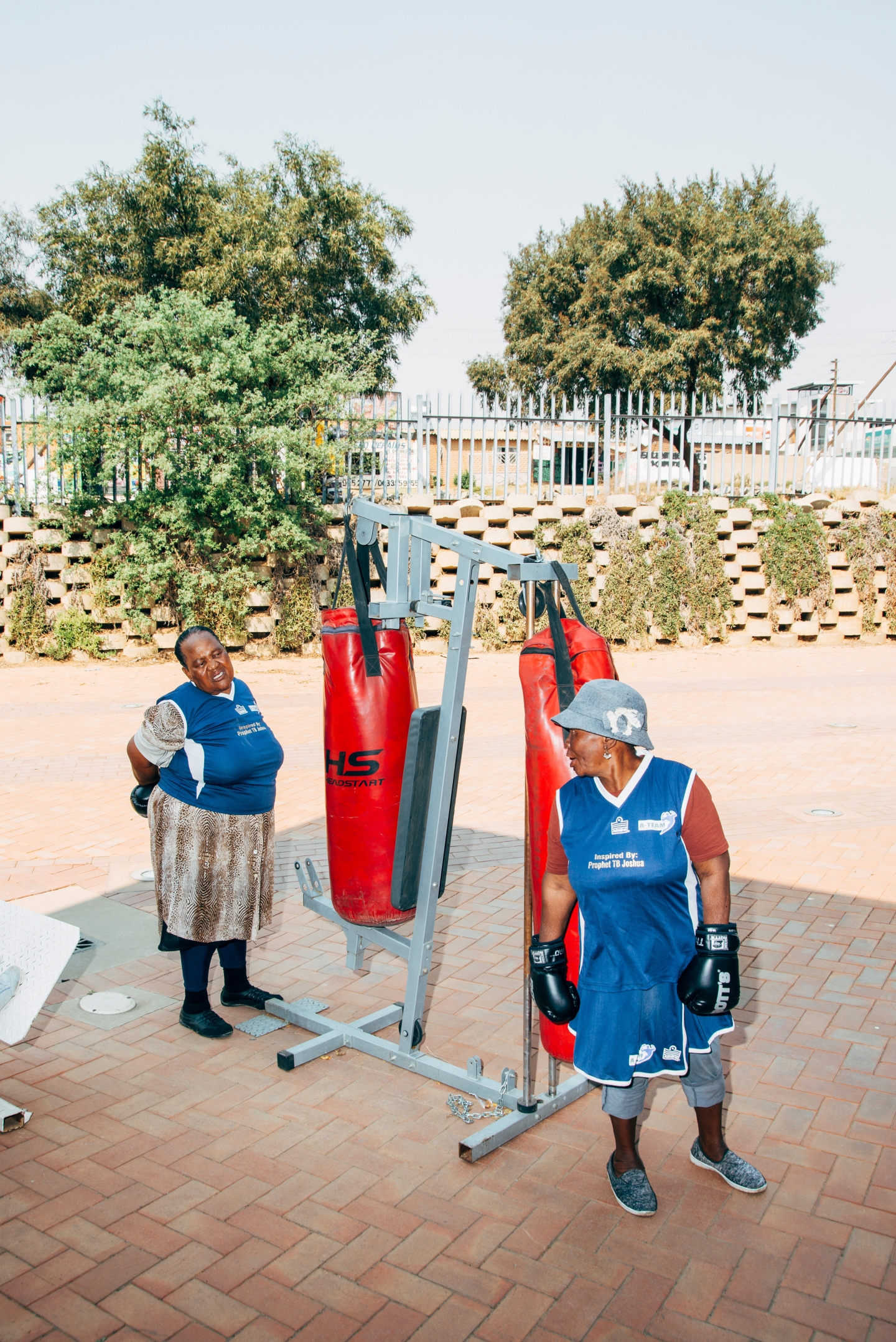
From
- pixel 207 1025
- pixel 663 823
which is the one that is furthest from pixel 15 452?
pixel 663 823

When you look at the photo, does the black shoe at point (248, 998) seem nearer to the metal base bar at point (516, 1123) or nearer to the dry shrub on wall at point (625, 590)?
the metal base bar at point (516, 1123)

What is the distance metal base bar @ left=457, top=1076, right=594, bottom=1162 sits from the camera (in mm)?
3252

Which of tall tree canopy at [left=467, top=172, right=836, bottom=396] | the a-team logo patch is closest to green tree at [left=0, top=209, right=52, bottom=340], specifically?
tall tree canopy at [left=467, top=172, right=836, bottom=396]

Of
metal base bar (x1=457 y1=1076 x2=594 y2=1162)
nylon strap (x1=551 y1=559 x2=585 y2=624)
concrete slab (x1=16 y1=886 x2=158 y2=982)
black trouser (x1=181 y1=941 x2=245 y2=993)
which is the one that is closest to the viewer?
metal base bar (x1=457 y1=1076 x2=594 y2=1162)

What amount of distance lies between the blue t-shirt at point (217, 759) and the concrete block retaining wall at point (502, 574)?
10.6 meters

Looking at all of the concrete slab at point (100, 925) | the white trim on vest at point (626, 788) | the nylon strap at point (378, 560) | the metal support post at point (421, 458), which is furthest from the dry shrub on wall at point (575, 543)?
the white trim on vest at point (626, 788)

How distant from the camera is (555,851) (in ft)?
9.82

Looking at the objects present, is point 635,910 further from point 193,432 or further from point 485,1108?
point 193,432

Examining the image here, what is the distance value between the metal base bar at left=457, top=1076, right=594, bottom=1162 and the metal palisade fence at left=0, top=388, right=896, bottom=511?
1234 centimetres

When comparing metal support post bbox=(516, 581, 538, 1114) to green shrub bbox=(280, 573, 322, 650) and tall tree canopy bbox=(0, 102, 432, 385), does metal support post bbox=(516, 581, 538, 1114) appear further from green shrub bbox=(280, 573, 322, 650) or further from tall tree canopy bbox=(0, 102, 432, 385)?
tall tree canopy bbox=(0, 102, 432, 385)

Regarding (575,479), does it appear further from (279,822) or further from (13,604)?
Answer: (279,822)

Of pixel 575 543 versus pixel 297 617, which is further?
pixel 575 543

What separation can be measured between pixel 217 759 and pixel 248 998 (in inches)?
46.0

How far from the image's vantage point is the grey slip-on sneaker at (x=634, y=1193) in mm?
2965
